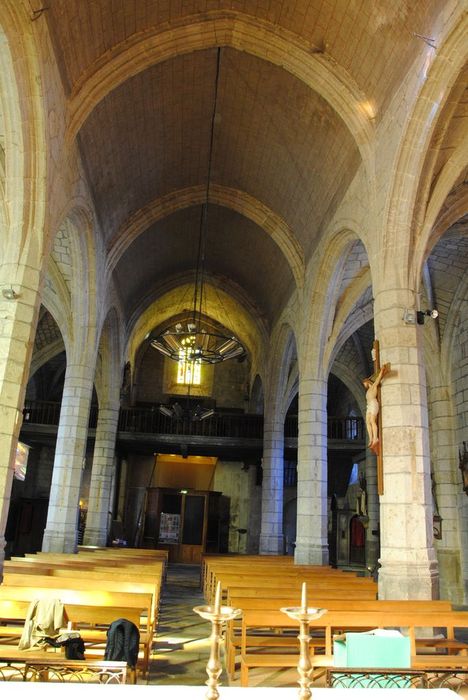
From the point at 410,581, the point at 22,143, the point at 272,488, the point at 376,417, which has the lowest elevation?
the point at 410,581

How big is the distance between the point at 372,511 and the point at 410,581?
37.8 ft

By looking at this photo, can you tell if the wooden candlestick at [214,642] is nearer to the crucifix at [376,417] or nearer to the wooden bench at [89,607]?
the wooden bench at [89,607]

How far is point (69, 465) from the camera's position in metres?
12.8

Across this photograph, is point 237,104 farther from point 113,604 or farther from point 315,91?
point 113,604

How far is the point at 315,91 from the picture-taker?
1052 cm

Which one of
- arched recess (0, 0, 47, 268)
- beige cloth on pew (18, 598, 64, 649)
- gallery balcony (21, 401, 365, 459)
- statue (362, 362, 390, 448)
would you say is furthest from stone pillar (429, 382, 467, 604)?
beige cloth on pew (18, 598, 64, 649)

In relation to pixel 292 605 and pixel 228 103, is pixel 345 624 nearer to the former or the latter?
pixel 292 605

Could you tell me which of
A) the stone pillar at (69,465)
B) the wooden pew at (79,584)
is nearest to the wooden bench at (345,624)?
the wooden pew at (79,584)

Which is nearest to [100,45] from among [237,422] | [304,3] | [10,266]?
[304,3]

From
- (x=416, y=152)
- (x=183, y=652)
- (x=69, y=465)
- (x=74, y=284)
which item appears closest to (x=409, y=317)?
(x=416, y=152)

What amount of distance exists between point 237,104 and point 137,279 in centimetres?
746

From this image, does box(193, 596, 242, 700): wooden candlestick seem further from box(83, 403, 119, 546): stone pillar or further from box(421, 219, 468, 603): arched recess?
box(83, 403, 119, 546): stone pillar

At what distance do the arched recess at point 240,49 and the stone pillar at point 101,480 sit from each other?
10165mm

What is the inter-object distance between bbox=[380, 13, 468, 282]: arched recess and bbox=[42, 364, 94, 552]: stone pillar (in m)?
8.11
